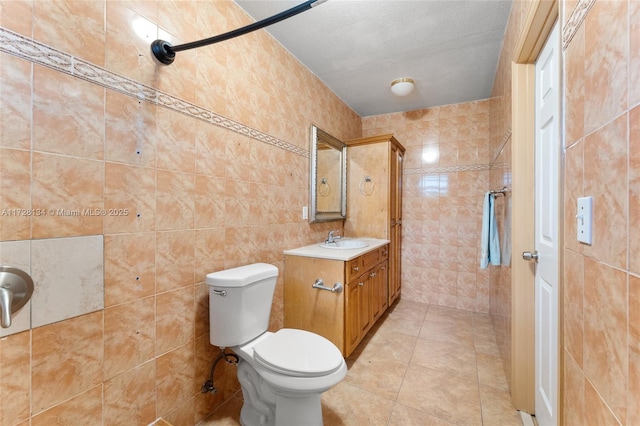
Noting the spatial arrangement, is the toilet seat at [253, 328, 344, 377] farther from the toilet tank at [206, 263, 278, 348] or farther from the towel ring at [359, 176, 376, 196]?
the towel ring at [359, 176, 376, 196]

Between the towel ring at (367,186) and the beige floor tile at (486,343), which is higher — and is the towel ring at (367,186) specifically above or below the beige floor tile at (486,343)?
above

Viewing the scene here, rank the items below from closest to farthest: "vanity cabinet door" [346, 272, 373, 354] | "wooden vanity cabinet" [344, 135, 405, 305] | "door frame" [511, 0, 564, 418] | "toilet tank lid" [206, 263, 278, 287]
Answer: "toilet tank lid" [206, 263, 278, 287] < "door frame" [511, 0, 564, 418] < "vanity cabinet door" [346, 272, 373, 354] < "wooden vanity cabinet" [344, 135, 405, 305]

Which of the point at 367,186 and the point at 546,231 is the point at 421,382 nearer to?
the point at 546,231

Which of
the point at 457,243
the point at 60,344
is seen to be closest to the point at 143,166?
the point at 60,344

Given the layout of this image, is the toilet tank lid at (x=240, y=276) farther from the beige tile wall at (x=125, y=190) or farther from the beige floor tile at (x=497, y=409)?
the beige floor tile at (x=497, y=409)

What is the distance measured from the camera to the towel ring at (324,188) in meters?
2.48

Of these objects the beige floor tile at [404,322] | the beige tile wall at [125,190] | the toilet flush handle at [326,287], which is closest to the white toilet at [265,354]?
the beige tile wall at [125,190]

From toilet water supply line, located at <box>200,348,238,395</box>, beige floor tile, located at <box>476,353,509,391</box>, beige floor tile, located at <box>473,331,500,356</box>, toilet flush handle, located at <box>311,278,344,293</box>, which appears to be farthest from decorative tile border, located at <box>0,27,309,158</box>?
beige floor tile, located at <box>473,331,500,356</box>

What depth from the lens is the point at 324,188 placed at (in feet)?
8.38

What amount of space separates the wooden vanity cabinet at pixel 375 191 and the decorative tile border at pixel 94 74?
1.66 m

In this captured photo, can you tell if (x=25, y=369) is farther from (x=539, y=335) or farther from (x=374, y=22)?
(x=374, y=22)

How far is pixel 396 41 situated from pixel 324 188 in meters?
1.32

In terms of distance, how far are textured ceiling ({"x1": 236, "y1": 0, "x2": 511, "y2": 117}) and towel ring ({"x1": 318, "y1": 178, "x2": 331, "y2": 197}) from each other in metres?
1.02

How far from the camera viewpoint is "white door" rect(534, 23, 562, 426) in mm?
1152
